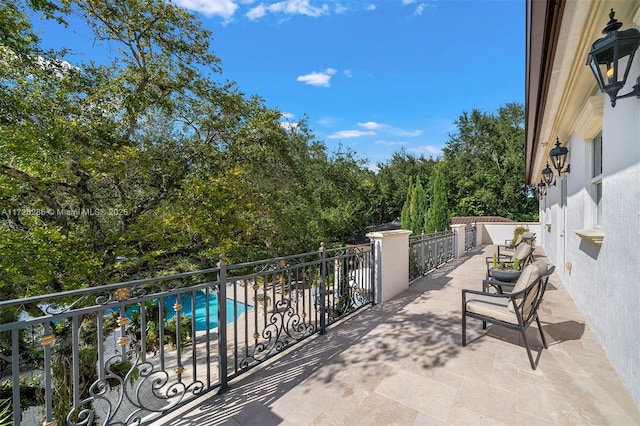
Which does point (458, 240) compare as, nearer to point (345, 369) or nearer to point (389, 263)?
point (389, 263)

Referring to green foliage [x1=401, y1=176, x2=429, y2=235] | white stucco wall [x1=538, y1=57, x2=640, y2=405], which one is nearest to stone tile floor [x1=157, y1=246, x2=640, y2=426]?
white stucco wall [x1=538, y1=57, x2=640, y2=405]

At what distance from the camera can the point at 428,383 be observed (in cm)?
239

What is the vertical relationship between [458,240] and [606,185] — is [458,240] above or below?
below

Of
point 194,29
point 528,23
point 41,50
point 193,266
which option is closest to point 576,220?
point 528,23

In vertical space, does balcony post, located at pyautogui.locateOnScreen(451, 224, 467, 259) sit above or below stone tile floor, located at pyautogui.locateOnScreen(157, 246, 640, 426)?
above

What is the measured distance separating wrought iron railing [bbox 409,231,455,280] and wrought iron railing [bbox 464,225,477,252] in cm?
270

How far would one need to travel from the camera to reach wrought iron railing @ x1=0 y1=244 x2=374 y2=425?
1723 millimetres

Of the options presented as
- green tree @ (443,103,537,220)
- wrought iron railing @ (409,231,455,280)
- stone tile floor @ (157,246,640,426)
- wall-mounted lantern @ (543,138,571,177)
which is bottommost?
stone tile floor @ (157,246,640,426)

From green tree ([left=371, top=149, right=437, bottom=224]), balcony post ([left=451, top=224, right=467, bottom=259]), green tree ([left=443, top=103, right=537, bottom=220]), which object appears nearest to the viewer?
balcony post ([left=451, top=224, right=467, bottom=259])

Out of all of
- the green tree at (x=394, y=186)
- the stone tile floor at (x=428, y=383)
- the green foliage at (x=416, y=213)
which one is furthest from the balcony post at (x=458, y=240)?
the green tree at (x=394, y=186)

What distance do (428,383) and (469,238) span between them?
10.6 m

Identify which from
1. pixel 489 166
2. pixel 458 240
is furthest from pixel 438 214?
pixel 489 166

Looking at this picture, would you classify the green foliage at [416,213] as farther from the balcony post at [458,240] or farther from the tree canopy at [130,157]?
the tree canopy at [130,157]

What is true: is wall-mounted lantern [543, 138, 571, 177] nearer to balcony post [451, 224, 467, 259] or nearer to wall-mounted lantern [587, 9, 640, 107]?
wall-mounted lantern [587, 9, 640, 107]
